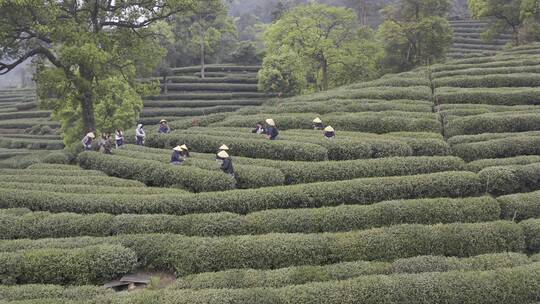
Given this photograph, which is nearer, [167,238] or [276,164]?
[167,238]

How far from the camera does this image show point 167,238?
12.6 meters

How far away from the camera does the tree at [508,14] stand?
41.5 m

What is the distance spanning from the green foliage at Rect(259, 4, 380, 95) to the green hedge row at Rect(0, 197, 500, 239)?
30819mm

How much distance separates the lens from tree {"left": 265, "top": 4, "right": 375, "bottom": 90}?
1689 inches

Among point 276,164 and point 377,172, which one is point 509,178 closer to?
point 377,172

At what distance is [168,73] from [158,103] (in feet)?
16.8

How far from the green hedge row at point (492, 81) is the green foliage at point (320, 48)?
42.8 feet

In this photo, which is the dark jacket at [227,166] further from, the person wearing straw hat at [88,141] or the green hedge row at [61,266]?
the person wearing straw hat at [88,141]

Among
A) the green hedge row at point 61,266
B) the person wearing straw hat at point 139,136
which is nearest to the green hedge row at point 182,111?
the person wearing straw hat at point 139,136

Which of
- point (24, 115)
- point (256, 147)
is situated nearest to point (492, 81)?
point (256, 147)

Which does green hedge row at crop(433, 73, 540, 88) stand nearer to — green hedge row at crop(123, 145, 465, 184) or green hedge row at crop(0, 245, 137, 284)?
green hedge row at crop(123, 145, 465, 184)

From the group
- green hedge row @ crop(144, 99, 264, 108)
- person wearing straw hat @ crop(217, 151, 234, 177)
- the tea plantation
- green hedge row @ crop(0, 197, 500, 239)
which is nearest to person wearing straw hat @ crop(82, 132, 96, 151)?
the tea plantation

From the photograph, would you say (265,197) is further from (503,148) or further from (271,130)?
(503,148)

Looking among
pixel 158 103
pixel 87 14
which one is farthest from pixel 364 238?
pixel 158 103
